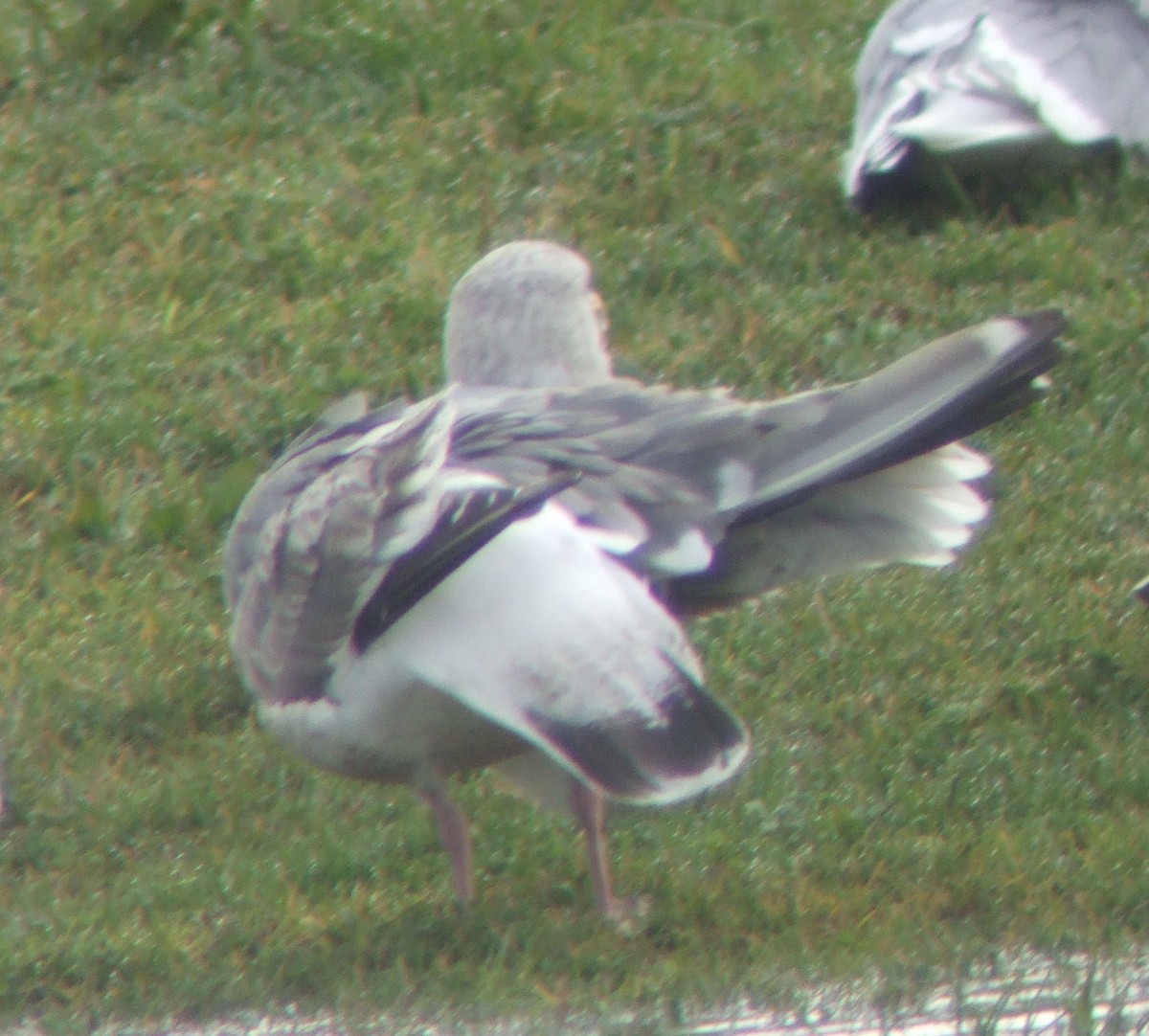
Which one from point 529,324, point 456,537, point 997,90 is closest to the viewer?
point 456,537

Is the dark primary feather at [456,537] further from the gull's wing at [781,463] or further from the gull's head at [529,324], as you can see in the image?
the gull's head at [529,324]

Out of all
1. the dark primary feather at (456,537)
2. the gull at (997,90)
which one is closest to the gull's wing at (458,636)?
the dark primary feather at (456,537)

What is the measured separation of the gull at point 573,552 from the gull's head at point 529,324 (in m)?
0.34

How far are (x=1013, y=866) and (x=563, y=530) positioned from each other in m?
1.07

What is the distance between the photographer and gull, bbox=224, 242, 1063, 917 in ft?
11.4

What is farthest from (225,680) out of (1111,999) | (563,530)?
(1111,999)

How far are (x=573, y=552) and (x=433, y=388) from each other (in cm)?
229

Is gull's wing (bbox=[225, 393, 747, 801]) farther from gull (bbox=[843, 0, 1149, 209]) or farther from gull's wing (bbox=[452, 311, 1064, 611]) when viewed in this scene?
gull (bbox=[843, 0, 1149, 209])

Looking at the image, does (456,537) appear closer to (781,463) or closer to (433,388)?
(781,463)

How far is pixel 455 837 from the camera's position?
13.4 feet

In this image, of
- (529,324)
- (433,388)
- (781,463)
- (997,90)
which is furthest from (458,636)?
(997,90)

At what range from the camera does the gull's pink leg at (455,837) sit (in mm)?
4027

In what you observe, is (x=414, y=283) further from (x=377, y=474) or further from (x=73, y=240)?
(x=377, y=474)

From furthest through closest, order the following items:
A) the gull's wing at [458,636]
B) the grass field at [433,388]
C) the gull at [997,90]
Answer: the gull at [997,90] → the grass field at [433,388] → the gull's wing at [458,636]
